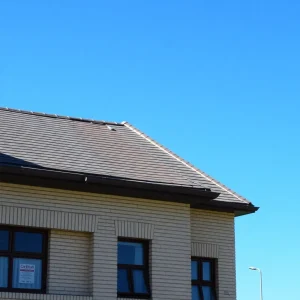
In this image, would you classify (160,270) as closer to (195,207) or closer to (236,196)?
(195,207)

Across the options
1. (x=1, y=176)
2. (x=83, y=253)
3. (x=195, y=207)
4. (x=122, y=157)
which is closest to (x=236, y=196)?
(x=195, y=207)

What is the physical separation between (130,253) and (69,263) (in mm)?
1821

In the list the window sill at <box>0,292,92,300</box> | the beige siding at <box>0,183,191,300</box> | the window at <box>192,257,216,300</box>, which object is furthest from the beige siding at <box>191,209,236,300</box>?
the window sill at <box>0,292,92,300</box>

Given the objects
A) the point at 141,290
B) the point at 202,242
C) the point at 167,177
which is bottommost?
the point at 141,290

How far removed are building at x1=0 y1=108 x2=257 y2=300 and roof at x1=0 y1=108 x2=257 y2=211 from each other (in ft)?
0.13

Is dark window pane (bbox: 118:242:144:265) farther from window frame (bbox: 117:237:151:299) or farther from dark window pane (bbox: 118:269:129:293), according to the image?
dark window pane (bbox: 118:269:129:293)

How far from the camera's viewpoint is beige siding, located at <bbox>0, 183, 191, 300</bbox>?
19.3 metres

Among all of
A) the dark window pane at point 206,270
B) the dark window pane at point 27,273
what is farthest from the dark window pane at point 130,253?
the dark window pane at point 206,270

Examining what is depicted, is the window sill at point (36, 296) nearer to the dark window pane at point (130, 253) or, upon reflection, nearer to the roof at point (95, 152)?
the dark window pane at point (130, 253)

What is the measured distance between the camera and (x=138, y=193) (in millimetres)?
20406

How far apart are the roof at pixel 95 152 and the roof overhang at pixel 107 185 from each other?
5.9 inches

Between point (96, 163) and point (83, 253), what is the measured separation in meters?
2.56

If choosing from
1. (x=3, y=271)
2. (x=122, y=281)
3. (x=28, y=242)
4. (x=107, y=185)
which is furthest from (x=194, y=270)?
(x=3, y=271)

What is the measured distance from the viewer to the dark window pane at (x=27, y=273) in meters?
19.0
